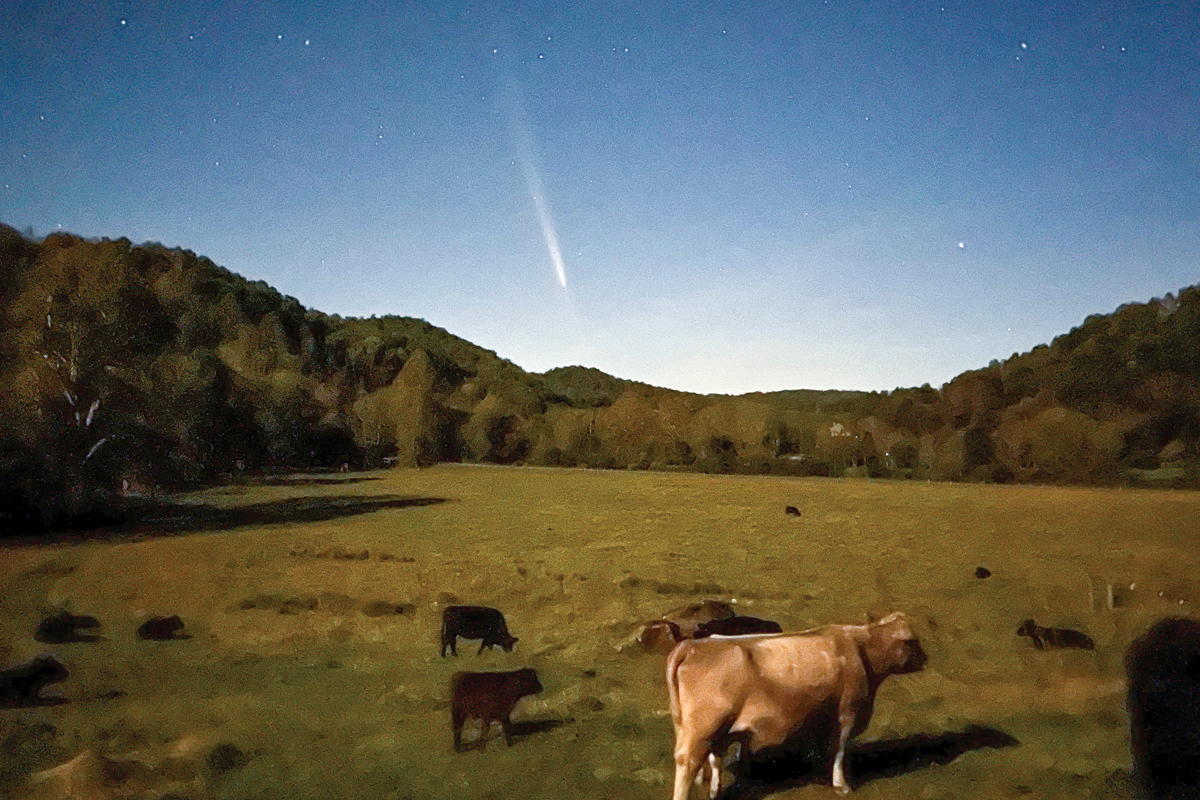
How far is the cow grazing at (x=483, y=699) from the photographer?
364 inches

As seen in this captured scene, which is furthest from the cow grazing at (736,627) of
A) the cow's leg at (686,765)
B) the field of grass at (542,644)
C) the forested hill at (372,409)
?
the forested hill at (372,409)

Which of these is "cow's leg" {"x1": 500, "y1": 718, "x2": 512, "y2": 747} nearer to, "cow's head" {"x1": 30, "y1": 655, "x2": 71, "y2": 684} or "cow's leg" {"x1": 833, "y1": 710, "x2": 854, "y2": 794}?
"cow's leg" {"x1": 833, "y1": 710, "x2": 854, "y2": 794}

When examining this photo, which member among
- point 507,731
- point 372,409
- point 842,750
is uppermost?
point 372,409

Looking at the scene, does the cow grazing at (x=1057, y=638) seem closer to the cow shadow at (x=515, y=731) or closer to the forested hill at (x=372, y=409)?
the cow shadow at (x=515, y=731)

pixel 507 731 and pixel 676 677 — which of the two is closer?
pixel 676 677

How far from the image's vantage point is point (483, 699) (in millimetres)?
9336

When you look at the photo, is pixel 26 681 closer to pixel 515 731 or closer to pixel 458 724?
pixel 458 724

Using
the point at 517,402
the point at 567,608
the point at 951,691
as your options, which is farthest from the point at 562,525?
the point at 517,402

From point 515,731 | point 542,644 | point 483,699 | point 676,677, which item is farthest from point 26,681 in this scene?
point 676,677

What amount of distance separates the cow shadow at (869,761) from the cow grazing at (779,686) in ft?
1.41

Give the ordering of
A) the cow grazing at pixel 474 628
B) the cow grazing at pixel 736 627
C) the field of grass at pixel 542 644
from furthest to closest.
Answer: the cow grazing at pixel 474 628 → the cow grazing at pixel 736 627 → the field of grass at pixel 542 644

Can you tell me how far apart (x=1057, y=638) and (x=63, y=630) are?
19124 mm

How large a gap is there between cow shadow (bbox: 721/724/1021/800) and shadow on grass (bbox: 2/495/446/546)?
32.2 metres

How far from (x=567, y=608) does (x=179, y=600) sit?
9.83 m
